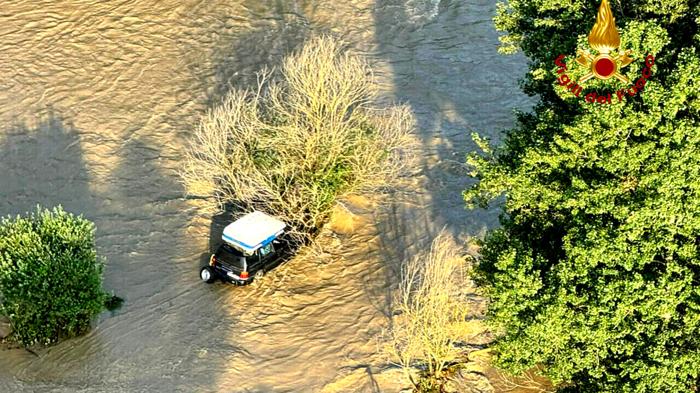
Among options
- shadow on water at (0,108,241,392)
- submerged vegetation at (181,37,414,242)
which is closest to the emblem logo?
submerged vegetation at (181,37,414,242)

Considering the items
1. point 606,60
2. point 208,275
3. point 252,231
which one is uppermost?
point 606,60

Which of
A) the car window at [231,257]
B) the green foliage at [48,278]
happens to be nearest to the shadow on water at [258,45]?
the car window at [231,257]

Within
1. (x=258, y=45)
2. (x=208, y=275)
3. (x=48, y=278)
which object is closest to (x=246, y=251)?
(x=208, y=275)

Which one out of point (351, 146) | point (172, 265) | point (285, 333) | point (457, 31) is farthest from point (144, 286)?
point (457, 31)

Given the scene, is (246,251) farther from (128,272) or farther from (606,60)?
(606,60)

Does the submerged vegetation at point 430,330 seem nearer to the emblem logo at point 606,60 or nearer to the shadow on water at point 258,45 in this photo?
the emblem logo at point 606,60
